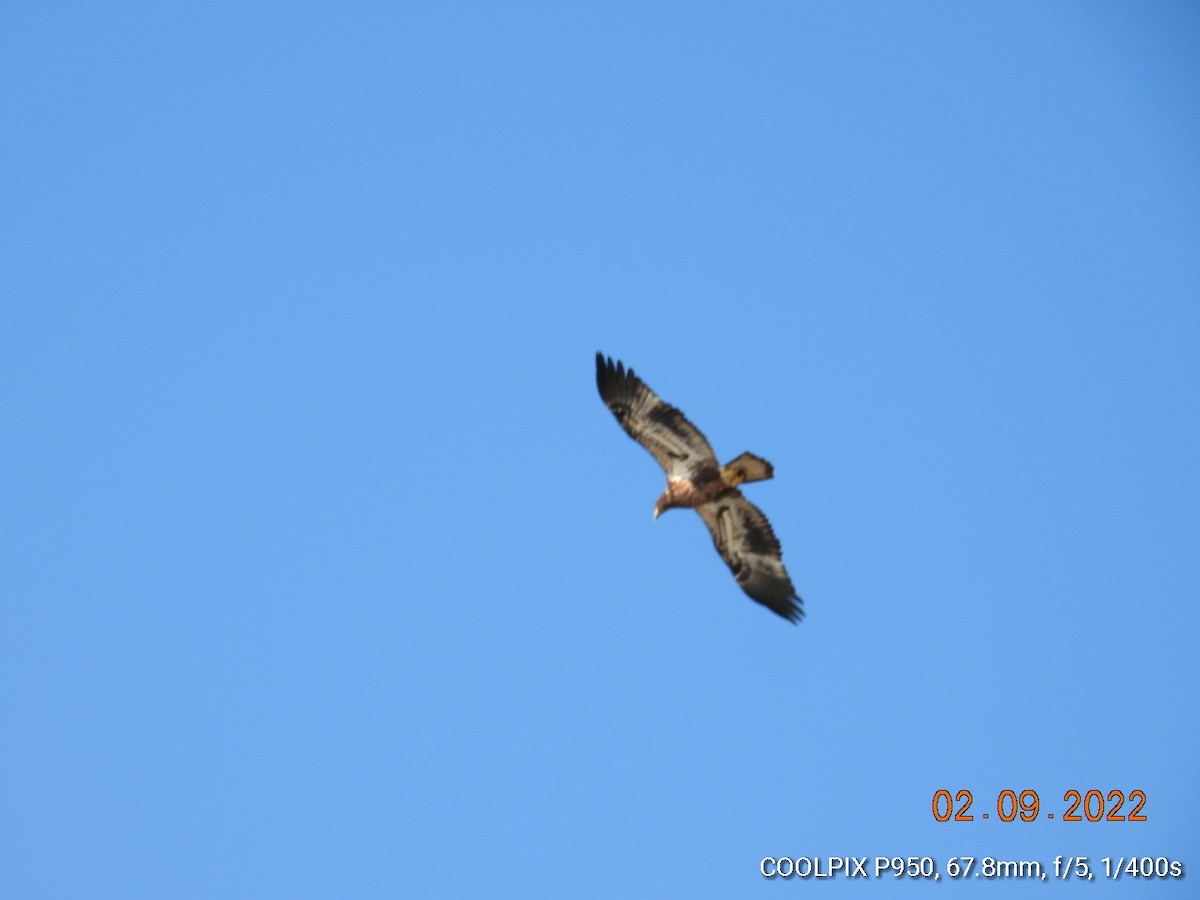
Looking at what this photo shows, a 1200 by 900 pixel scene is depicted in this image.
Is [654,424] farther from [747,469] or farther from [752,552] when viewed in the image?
[752,552]

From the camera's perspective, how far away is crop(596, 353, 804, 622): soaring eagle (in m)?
20.0

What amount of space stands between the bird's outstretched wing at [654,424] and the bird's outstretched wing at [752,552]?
28.6 inches

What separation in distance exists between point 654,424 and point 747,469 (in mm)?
1403

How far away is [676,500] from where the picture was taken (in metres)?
20.3

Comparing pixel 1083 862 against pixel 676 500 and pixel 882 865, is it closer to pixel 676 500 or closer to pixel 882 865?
pixel 882 865

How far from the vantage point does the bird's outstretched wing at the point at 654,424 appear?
65.6 feet

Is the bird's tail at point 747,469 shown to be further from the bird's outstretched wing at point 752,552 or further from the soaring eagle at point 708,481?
the bird's outstretched wing at point 752,552

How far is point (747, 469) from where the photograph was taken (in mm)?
19578

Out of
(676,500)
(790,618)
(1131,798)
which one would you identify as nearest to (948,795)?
(1131,798)

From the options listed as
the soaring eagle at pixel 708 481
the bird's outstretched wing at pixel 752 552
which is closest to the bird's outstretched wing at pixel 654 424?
the soaring eagle at pixel 708 481

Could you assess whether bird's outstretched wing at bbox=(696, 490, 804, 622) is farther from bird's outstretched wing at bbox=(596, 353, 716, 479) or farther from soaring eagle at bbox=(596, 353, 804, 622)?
bird's outstretched wing at bbox=(596, 353, 716, 479)

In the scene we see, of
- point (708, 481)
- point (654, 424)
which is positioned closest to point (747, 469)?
point (708, 481)

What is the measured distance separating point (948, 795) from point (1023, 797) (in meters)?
1.12

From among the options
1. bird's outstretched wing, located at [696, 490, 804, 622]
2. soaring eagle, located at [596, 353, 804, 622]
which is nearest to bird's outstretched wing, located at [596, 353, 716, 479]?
soaring eagle, located at [596, 353, 804, 622]
